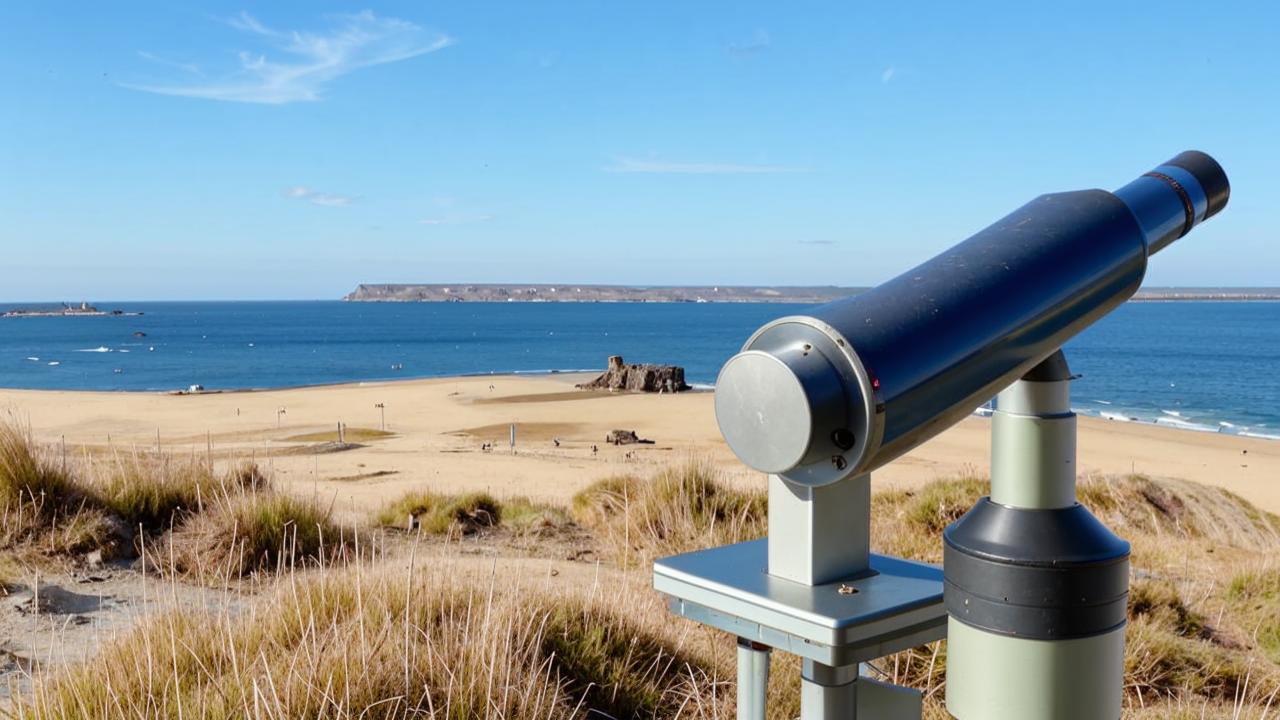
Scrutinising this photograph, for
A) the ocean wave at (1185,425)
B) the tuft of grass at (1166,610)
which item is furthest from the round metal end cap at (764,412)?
the ocean wave at (1185,425)

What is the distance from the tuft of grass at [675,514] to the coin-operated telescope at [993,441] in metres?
5.17

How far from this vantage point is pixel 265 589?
5.07m

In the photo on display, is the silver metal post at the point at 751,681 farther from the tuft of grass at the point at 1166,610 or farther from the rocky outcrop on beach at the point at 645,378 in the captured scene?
the rocky outcrop on beach at the point at 645,378

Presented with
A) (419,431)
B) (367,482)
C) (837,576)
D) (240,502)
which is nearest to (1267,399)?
(419,431)

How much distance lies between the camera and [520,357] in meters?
76.8

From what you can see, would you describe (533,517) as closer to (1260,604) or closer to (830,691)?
(1260,604)

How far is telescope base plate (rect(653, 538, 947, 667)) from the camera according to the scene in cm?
83

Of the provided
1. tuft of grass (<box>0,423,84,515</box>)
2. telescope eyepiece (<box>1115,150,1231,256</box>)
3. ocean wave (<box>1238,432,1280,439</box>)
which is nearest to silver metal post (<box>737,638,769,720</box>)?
telescope eyepiece (<box>1115,150,1231,256</box>)

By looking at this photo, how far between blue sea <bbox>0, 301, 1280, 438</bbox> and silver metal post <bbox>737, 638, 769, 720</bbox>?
86.4ft

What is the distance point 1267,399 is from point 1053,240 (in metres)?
54.2

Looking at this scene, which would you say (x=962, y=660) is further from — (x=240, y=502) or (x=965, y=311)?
(x=240, y=502)

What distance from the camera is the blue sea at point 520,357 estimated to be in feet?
157

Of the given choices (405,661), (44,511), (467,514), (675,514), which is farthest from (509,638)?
(467,514)

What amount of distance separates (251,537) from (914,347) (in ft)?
19.3
